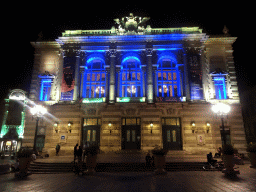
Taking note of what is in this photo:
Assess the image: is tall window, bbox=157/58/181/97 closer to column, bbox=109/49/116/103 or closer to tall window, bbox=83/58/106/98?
column, bbox=109/49/116/103

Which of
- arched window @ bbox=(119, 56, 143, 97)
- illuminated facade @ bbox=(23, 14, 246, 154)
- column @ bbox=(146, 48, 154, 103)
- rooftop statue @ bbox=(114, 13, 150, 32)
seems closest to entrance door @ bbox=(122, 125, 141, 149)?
illuminated facade @ bbox=(23, 14, 246, 154)

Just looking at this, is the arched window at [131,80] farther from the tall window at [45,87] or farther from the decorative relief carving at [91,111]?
the tall window at [45,87]

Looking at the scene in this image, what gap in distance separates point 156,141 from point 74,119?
11.5 metres

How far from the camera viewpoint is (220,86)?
1026 inches

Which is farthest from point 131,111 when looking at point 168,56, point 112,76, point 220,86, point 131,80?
point 220,86

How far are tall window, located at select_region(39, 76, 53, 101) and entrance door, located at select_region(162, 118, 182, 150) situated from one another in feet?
56.6

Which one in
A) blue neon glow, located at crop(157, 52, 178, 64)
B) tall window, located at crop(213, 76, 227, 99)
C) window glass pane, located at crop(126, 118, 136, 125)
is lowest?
window glass pane, located at crop(126, 118, 136, 125)

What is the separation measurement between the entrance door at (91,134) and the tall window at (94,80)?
15.1 ft

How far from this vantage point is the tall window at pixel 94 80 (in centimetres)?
2654

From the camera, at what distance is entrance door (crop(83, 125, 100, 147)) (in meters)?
24.9

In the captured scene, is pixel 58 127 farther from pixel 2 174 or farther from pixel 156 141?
pixel 156 141

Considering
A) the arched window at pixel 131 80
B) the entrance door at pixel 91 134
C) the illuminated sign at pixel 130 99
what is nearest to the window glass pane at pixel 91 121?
the entrance door at pixel 91 134

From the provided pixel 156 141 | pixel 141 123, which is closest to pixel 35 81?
pixel 141 123

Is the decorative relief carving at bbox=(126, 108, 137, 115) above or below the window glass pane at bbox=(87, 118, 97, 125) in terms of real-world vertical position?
above
